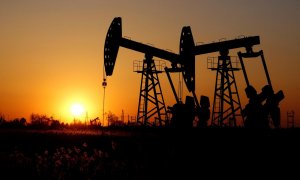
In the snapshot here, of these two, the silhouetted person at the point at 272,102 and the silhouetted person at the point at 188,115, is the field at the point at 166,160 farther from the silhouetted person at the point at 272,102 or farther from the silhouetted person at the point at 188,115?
the silhouetted person at the point at 272,102

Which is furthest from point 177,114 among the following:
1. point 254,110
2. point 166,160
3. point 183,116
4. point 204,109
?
point 166,160

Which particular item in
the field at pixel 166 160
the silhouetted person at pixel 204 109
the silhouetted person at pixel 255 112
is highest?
the silhouetted person at pixel 204 109

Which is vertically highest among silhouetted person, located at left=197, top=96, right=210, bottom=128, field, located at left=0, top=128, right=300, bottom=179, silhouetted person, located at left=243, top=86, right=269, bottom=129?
silhouetted person, located at left=197, top=96, right=210, bottom=128

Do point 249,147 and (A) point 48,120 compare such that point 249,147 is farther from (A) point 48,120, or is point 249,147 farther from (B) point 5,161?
(A) point 48,120

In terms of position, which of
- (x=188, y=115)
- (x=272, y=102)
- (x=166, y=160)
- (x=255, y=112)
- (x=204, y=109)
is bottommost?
(x=166, y=160)

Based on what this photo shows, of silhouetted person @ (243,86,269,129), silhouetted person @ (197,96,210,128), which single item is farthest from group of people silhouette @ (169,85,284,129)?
silhouetted person @ (197,96,210,128)

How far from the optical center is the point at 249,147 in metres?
16.5

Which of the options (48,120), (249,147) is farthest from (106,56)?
(48,120)

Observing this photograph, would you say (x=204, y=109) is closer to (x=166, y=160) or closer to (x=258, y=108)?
(x=258, y=108)

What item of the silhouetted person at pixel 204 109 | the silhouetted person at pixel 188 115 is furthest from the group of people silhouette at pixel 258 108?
the silhouetted person at pixel 204 109

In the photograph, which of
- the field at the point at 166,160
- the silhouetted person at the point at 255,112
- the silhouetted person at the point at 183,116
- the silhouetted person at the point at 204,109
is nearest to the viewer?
the field at the point at 166,160

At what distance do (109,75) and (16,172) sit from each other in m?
17.7

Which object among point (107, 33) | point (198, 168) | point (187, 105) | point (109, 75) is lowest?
point (198, 168)

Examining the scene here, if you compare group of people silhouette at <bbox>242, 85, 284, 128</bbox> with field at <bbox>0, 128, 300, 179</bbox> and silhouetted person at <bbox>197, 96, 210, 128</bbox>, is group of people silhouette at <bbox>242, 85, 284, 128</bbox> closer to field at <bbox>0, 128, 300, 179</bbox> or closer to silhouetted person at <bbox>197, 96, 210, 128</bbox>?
field at <bbox>0, 128, 300, 179</bbox>
